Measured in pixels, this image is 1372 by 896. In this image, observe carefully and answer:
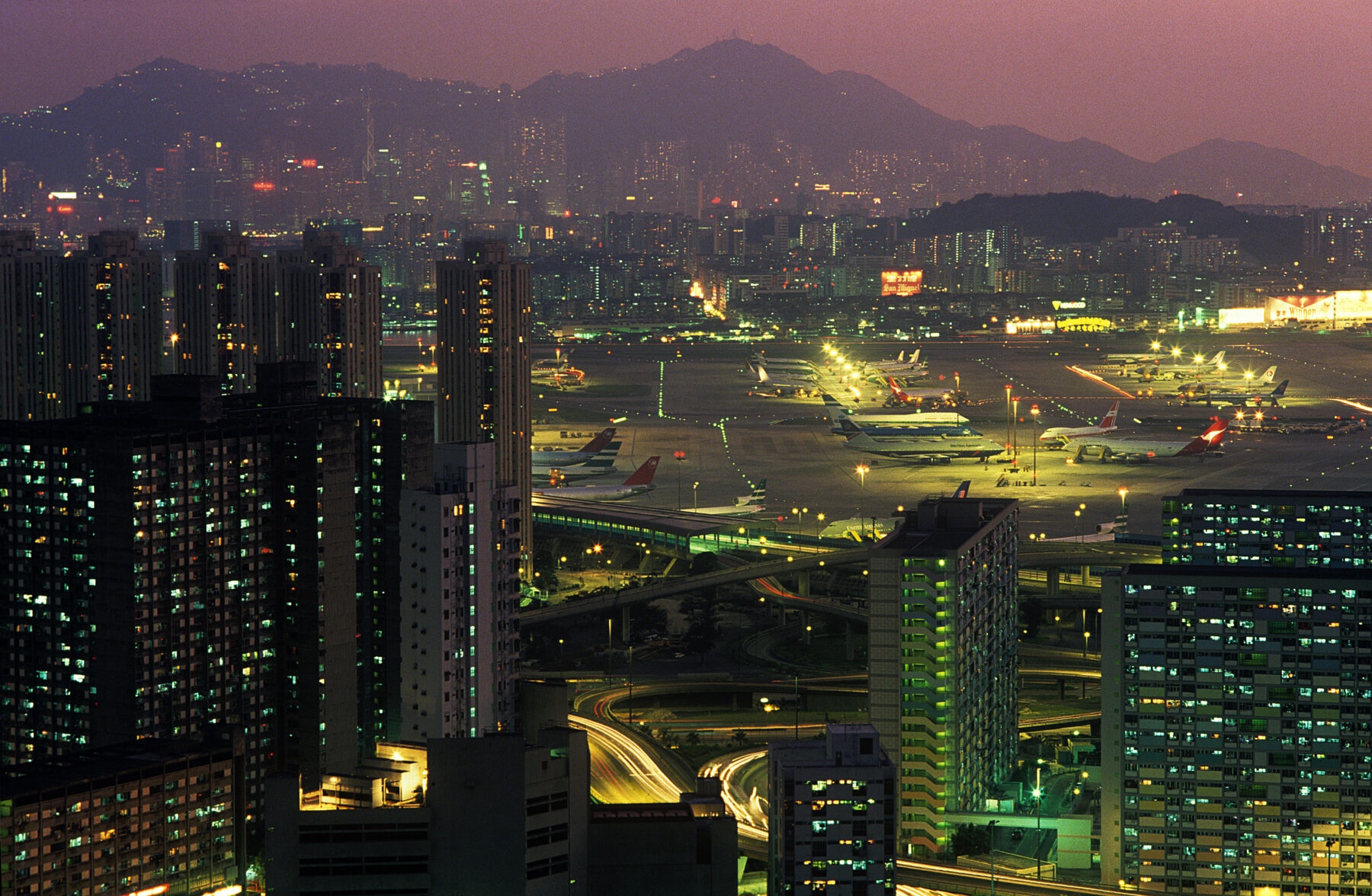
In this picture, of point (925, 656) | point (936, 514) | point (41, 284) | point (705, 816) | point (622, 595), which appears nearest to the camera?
point (705, 816)

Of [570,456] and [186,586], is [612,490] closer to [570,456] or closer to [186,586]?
[570,456]

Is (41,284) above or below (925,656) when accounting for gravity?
above

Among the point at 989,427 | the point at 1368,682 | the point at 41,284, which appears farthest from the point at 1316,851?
the point at 989,427

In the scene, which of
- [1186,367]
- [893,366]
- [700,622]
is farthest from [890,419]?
[700,622]

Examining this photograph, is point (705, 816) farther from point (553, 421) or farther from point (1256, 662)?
point (553, 421)

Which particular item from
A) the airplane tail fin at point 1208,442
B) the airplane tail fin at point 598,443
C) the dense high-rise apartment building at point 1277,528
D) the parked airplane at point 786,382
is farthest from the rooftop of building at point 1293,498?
the parked airplane at point 786,382

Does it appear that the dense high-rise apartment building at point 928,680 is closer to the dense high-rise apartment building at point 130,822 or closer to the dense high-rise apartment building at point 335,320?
the dense high-rise apartment building at point 130,822

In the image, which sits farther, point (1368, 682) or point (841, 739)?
point (1368, 682)
